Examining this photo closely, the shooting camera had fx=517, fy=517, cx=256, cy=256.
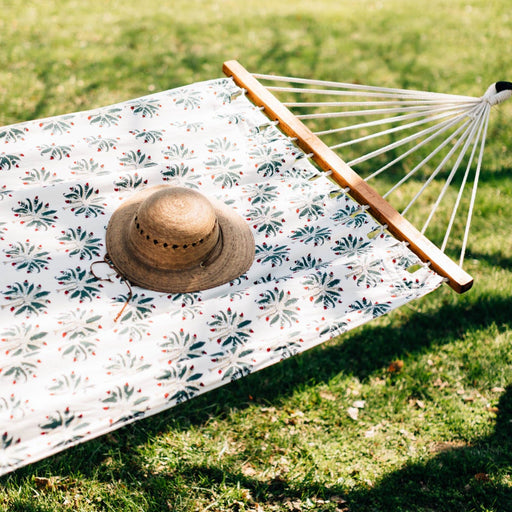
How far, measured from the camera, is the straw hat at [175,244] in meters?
1.88

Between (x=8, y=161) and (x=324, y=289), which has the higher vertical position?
(x=8, y=161)

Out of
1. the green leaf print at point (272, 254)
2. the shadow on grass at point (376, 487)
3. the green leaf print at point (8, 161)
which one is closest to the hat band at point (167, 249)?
the green leaf print at point (272, 254)

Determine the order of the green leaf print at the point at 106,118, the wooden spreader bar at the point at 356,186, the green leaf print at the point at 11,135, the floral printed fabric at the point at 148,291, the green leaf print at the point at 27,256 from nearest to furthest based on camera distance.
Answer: the floral printed fabric at the point at 148,291 → the green leaf print at the point at 27,256 → the wooden spreader bar at the point at 356,186 → the green leaf print at the point at 11,135 → the green leaf print at the point at 106,118

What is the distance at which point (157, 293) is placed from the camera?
6.39 ft

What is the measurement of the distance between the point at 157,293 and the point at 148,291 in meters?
0.04

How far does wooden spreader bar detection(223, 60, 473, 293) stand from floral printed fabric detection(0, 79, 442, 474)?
0.05 meters

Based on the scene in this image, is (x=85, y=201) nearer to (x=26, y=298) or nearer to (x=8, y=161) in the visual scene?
(x=8, y=161)

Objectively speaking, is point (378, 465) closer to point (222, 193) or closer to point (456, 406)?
point (456, 406)

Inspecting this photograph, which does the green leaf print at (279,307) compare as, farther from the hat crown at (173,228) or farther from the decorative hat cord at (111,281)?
the decorative hat cord at (111,281)

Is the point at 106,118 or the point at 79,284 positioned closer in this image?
the point at 79,284

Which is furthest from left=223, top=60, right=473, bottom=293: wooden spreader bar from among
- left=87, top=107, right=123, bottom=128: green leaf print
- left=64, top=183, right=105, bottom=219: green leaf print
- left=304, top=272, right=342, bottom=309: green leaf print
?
left=64, top=183, right=105, bottom=219: green leaf print

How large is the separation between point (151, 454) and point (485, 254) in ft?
7.80

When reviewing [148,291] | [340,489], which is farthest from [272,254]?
A: [340,489]

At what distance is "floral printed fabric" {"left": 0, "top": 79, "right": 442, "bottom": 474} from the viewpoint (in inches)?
65.1
